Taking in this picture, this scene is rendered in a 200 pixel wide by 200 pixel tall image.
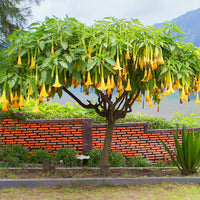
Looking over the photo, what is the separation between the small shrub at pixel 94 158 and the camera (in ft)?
25.0

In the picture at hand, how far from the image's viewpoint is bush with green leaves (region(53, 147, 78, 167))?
303 inches

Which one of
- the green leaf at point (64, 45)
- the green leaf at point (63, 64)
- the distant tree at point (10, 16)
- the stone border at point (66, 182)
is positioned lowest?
the stone border at point (66, 182)

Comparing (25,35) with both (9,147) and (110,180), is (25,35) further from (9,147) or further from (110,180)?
(9,147)

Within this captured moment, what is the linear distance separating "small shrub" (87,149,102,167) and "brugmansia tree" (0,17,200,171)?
124 inches

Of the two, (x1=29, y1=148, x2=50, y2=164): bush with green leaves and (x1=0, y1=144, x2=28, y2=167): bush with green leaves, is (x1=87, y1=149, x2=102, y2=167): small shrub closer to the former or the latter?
(x1=29, y1=148, x2=50, y2=164): bush with green leaves

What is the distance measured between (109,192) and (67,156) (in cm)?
294

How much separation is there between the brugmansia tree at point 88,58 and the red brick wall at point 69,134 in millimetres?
3409

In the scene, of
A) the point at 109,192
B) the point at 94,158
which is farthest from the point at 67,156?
the point at 109,192

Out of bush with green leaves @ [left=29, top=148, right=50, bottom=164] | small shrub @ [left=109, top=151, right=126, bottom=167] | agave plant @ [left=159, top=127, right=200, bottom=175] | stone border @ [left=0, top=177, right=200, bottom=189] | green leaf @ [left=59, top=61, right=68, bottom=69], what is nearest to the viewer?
green leaf @ [left=59, top=61, right=68, bottom=69]

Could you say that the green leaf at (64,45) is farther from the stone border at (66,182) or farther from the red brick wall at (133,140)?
the red brick wall at (133,140)

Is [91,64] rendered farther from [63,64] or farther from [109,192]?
[109,192]

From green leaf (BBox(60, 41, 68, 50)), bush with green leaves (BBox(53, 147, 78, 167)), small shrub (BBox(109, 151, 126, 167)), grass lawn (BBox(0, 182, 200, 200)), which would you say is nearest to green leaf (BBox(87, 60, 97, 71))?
green leaf (BBox(60, 41, 68, 50))

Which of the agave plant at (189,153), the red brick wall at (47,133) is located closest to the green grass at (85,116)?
the red brick wall at (47,133)

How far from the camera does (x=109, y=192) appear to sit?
5055mm
